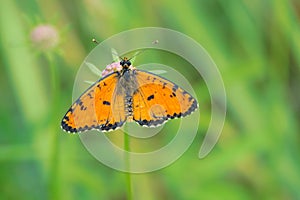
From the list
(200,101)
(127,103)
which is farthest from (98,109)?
(200,101)

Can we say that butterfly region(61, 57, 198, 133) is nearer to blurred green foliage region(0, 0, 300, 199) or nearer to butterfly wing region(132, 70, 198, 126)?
butterfly wing region(132, 70, 198, 126)

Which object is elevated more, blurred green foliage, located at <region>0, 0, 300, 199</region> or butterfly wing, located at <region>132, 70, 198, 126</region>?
blurred green foliage, located at <region>0, 0, 300, 199</region>

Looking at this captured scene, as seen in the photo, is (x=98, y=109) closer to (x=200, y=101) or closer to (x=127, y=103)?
(x=127, y=103)

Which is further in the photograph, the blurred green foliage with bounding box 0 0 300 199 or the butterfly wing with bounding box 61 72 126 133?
the blurred green foliage with bounding box 0 0 300 199

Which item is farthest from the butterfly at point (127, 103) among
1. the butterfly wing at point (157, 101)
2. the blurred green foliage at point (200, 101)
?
the blurred green foliage at point (200, 101)

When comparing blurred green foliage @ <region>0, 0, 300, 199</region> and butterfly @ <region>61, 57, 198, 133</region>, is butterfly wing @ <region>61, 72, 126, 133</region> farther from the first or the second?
blurred green foliage @ <region>0, 0, 300, 199</region>

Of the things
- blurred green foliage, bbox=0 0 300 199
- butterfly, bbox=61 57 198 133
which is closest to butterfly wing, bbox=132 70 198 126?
butterfly, bbox=61 57 198 133

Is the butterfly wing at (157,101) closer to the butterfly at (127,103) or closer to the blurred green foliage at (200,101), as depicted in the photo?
the butterfly at (127,103)
